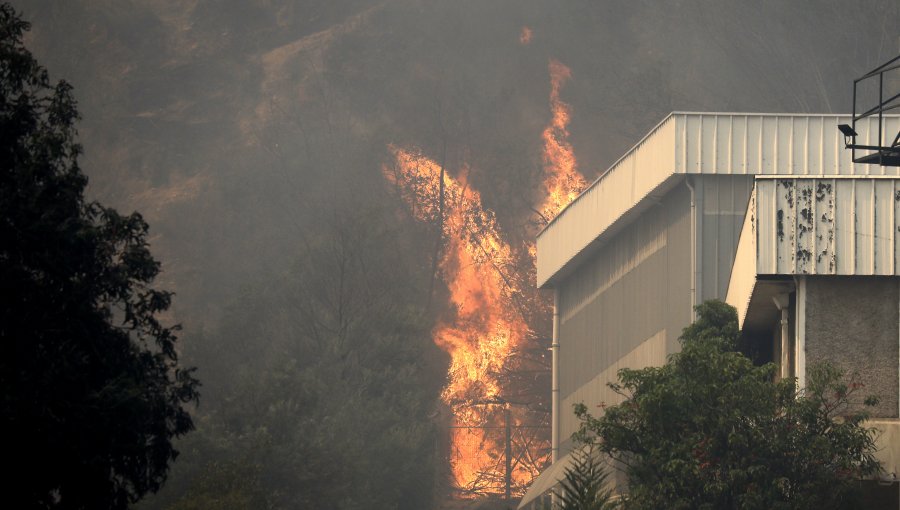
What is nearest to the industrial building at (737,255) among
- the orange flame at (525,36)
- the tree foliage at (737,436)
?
the tree foliage at (737,436)

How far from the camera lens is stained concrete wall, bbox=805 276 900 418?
Answer: 80.2 feet

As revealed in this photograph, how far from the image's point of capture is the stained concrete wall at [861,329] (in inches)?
963

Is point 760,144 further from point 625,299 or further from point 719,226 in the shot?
point 625,299

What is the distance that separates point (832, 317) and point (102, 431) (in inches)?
489

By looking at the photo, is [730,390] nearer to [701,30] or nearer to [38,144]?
[38,144]

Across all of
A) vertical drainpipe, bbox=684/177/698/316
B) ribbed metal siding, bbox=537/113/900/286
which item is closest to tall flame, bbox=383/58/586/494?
vertical drainpipe, bbox=684/177/698/316

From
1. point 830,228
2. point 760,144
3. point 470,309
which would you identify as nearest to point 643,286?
point 760,144

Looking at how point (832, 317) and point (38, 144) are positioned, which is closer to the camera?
point (38, 144)

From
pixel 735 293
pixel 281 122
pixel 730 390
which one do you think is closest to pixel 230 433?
pixel 735 293

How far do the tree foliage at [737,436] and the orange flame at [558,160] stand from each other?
61388 mm

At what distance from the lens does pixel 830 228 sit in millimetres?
24297

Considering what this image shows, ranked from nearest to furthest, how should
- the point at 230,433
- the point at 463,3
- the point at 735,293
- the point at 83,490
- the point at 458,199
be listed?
the point at 83,490, the point at 735,293, the point at 230,433, the point at 458,199, the point at 463,3

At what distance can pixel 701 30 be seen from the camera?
4360 inches

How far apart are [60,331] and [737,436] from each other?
35.8ft
